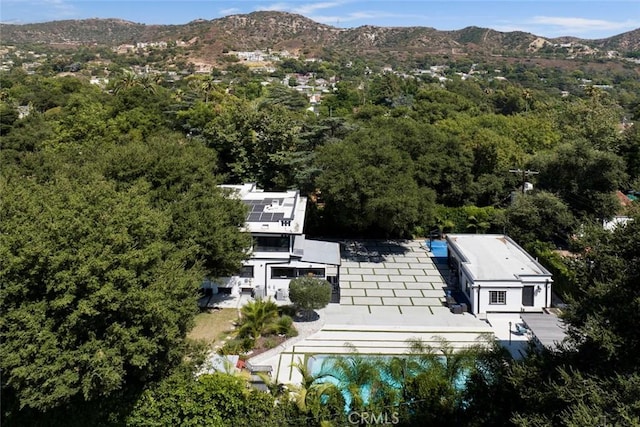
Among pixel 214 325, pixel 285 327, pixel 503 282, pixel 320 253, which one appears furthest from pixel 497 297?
pixel 214 325

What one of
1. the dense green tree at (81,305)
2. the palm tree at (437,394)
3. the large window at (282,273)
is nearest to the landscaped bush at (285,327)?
the large window at (282,273)

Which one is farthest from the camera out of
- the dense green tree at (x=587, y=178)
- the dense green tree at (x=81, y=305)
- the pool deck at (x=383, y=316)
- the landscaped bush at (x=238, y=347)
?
the dense green tree at (x=587, y=178)

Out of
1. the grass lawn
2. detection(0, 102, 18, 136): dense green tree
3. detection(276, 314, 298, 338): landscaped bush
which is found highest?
detection(0, 102, 18, 136): dense green tree

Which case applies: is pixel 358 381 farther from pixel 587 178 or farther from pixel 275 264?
pixel 587 178

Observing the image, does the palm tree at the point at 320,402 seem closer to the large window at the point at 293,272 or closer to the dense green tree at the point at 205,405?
the dense green tree at the point at 205,405

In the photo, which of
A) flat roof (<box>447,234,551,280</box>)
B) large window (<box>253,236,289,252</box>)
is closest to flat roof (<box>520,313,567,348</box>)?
flat roof (<box>447,234,551,280</box>)

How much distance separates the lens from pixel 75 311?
1088 cm

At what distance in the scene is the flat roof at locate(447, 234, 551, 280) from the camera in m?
21.5

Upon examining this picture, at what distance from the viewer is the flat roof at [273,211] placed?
73.0 ft

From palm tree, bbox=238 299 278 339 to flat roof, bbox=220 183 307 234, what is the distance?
453 cm

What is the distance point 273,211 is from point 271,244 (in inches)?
90.6

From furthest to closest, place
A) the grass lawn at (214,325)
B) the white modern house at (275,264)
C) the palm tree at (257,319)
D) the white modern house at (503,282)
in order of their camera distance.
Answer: the white modern house at (275,264), the white modern house at (503,282), the grass lawn at (214,325), the palm tree at (257,319)

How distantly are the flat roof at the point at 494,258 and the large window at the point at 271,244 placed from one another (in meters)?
8.27

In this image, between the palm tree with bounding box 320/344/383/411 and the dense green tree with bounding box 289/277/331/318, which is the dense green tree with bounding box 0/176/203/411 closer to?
the palm tree with bounding box 320/344/383/411
